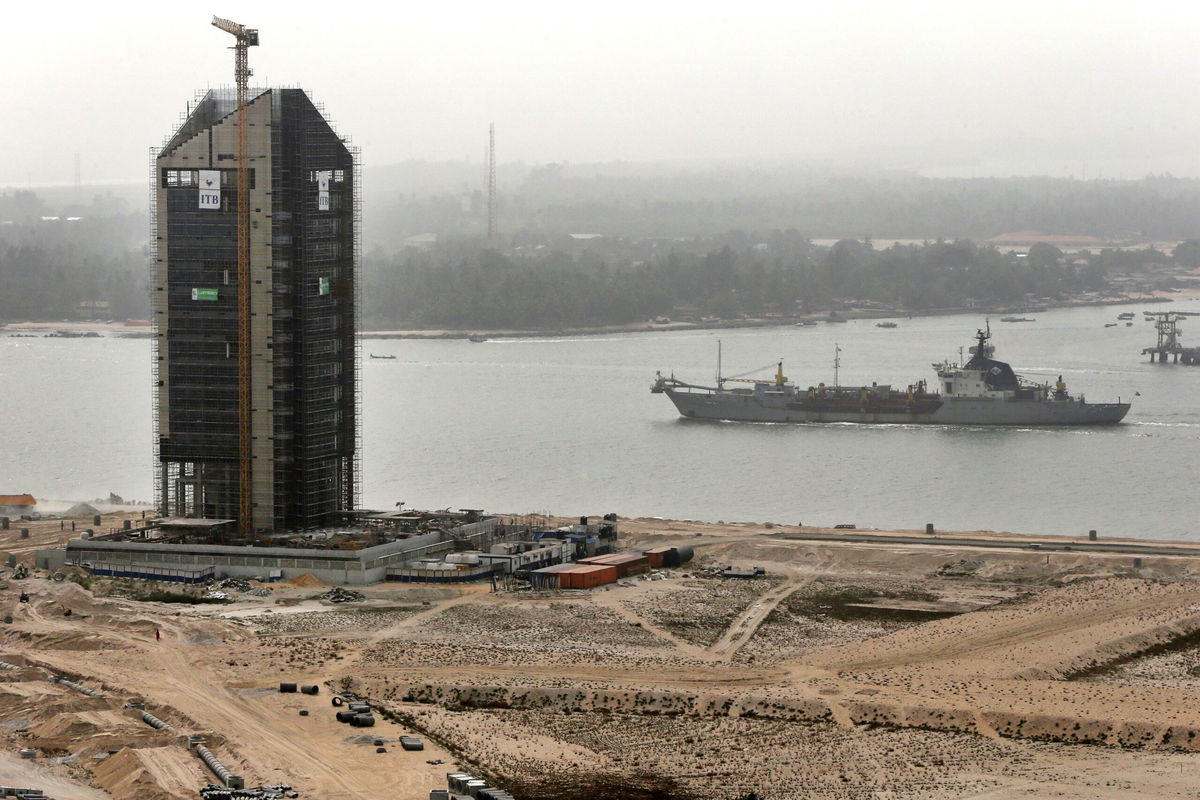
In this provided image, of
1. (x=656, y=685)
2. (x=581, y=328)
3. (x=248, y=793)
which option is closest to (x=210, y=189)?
(x=656, y=685)

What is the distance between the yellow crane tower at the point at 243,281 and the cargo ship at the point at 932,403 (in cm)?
3743

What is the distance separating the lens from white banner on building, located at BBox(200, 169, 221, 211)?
4009 centimetres

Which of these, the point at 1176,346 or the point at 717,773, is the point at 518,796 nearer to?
the point at 717,773

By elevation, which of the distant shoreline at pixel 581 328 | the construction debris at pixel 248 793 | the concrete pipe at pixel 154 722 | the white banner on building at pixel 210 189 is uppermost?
the white banner on building at pixel 210 189

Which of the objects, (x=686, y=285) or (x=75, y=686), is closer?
(x=75, y=686)

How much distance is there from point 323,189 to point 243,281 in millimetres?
2532

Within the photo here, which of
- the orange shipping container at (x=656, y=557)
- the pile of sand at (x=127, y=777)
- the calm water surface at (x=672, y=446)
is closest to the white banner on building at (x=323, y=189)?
the orange shipping container at (x=656, y=557)

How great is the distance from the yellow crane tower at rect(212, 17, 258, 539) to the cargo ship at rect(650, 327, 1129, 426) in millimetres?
37430

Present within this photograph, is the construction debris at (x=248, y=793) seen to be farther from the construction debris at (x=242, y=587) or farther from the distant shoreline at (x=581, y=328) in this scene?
the distant shoreline at (x=581, y=328)

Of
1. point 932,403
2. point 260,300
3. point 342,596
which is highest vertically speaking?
point 260,300

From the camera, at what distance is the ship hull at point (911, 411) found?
245 ft

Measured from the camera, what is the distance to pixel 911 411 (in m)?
76.6

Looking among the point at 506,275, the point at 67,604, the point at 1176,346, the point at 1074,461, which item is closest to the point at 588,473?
the point at 1074,461

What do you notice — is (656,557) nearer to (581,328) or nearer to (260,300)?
(260,300)
